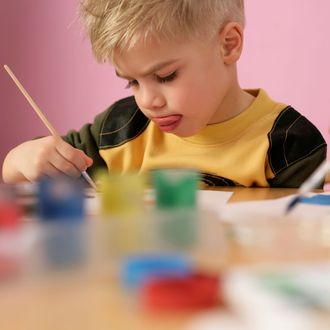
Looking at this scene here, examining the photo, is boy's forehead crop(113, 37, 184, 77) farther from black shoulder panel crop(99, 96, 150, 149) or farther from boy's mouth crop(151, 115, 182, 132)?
black shoulder panel crop(99, 96, 150, 149)

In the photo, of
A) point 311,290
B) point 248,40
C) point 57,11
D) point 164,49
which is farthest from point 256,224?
point 57,11

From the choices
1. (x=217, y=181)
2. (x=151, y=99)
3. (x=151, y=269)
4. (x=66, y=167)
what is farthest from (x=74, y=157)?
(x=151, y=269)

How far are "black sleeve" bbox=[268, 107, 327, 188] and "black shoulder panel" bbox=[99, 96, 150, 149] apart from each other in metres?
0.22

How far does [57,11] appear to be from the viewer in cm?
172

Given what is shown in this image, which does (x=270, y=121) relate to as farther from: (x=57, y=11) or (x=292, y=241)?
(x=57, y=11)

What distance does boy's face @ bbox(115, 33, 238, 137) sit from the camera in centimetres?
79

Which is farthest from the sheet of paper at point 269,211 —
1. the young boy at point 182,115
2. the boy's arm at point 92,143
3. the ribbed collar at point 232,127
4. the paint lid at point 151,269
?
the boy's arm at point 92,143

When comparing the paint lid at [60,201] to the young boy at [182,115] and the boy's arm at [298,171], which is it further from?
the boy's arm at [298,171]

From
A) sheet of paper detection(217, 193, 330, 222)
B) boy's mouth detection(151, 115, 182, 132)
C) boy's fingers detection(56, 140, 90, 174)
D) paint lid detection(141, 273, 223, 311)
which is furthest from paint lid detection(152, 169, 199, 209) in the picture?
boy's mouth detection(151, 115, 182, 132)

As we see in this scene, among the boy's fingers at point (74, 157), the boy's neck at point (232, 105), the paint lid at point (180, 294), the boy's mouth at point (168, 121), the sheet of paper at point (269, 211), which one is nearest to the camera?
the paint lid at point (180, 294)

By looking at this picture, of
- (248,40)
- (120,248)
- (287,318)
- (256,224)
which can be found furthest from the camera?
(248,40)

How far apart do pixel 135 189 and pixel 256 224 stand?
9 centimetres

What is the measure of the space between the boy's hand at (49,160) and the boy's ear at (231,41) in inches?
10.8

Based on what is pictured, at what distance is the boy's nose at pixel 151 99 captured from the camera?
807 mm
